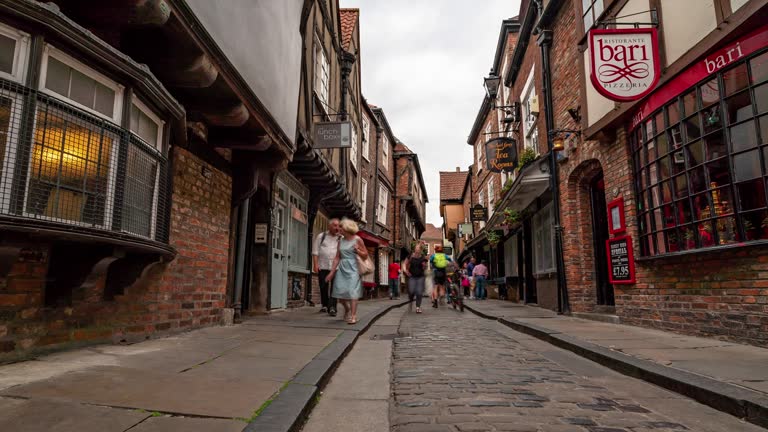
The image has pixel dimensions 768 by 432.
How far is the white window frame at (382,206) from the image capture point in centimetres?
2465

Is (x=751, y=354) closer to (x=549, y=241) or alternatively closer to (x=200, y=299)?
(x=200, y=299)

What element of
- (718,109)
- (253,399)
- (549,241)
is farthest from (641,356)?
(549,241)

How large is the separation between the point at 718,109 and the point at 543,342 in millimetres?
3455


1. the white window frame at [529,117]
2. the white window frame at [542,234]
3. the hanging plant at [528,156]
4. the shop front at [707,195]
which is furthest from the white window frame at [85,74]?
the white window frame at [529,117]

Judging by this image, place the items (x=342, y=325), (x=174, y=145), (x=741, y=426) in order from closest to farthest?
(x=741, y=426) < (x=174, y=145) < (x=342, y=325)

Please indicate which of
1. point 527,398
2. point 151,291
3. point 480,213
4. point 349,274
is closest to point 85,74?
point 151,291

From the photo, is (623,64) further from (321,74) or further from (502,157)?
(502,157)

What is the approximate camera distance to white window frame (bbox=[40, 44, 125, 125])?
3492 mm

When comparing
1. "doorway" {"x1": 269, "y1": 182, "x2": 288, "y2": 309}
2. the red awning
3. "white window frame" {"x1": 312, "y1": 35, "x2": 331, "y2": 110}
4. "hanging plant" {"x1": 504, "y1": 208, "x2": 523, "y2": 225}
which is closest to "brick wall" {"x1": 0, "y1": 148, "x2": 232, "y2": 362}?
"doorway" {"x1": 269, "y1": 182, "x2": 288, "y2": 309}

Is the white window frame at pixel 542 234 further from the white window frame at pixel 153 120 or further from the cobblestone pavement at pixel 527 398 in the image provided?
the white window frame at pixel 153 120

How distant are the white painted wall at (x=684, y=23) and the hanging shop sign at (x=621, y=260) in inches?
110

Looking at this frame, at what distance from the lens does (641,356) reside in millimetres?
4809

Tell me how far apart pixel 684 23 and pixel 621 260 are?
3557 mm

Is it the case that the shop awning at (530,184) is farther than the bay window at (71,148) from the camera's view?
Yes
